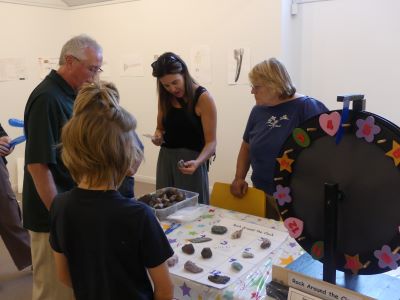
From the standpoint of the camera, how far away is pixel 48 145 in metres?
1.43

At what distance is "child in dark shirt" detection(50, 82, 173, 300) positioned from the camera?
3.02 ft

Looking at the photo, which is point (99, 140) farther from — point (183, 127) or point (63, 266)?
point (183, 127)

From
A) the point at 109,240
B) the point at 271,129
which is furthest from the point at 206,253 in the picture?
the point at 271,129

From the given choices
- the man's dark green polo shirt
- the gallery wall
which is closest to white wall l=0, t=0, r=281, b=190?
the gallery wall


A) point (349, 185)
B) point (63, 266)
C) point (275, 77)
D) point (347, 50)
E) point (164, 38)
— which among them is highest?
point (164, 38)

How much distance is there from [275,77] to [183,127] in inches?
22.9

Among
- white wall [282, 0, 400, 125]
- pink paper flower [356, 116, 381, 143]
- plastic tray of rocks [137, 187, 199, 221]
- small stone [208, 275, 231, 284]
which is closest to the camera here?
pink paper flower [356, 116, 381, 143]

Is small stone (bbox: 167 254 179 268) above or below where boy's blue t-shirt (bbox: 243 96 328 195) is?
below

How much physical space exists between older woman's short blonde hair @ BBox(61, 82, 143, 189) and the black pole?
496 millimetres

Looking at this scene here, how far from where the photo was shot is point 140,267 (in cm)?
98

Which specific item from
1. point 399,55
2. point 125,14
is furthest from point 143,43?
point 399,55

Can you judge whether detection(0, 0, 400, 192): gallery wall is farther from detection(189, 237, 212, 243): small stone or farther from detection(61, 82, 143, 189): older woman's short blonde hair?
detection(61, 82, 143, 189): older woman's short blonde hair

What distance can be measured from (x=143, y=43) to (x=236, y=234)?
3.52 metres

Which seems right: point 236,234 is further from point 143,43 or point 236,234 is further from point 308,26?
point 143,43
